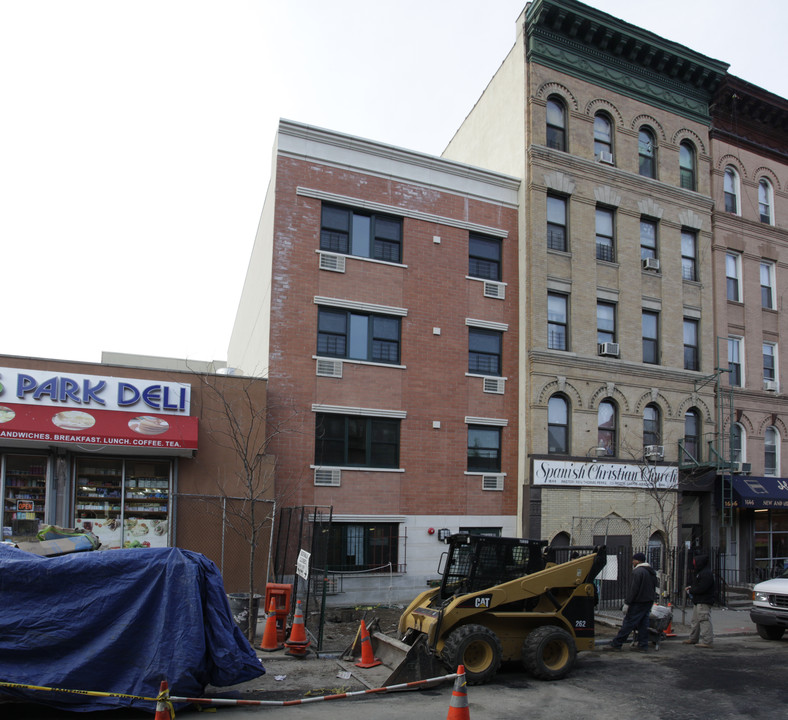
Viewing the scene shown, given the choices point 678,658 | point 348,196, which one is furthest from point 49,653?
point 348,196

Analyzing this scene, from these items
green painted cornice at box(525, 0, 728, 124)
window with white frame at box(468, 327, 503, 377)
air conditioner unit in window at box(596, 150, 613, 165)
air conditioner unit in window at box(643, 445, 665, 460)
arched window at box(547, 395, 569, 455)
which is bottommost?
air conditioner unit in window at box(643, 445, 665, 460)

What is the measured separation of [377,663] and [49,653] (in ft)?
16.5

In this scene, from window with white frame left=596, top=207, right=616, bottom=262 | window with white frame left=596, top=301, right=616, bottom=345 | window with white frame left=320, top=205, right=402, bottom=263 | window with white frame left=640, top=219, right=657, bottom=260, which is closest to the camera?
window with white frame left=320, top=205, right=402, bottom=263

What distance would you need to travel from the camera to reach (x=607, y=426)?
22.9 meters

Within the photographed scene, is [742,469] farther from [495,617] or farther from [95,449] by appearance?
[95,449]

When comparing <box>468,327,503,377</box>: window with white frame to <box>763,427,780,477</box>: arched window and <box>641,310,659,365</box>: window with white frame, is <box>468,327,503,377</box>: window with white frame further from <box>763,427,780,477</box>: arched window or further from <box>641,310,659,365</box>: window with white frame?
<box>763,427,780,477</box>: arched window

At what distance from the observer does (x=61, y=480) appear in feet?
53.7

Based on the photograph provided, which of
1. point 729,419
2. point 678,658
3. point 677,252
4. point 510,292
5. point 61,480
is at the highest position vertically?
point 677,252

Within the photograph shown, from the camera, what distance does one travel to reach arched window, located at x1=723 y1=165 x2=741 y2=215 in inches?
1043

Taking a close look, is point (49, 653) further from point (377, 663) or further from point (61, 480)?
point (61, 480)

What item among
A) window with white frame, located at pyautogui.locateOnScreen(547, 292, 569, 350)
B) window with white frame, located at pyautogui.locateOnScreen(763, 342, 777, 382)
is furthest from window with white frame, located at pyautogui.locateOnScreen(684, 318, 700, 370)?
window with white frame, located at pyautogui.locateOnScreen(547, 292, 569, 350)

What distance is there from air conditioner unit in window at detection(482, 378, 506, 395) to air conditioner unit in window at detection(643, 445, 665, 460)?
509 cm

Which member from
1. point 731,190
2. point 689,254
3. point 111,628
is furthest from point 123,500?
point 731,190

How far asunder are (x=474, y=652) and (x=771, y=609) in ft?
24.7
